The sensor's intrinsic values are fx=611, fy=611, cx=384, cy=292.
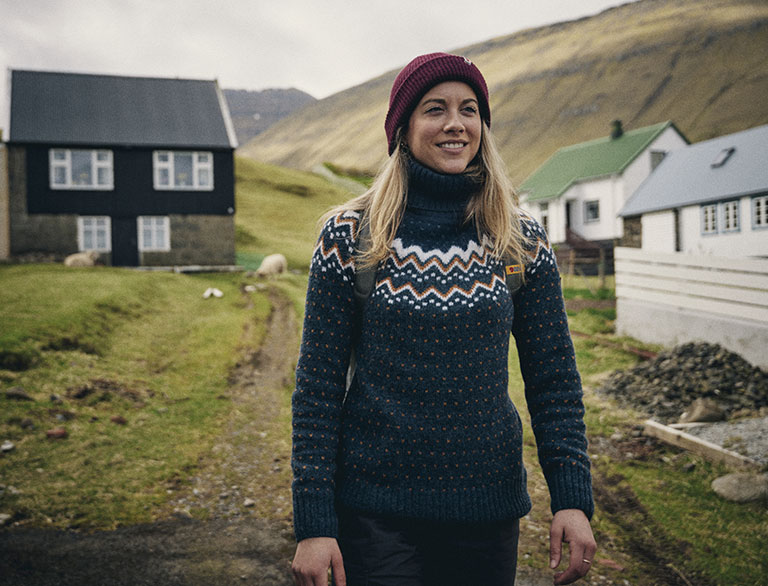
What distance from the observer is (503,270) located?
2.29m

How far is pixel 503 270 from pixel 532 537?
13.0ft

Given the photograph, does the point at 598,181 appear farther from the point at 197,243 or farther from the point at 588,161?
the point at 197,243

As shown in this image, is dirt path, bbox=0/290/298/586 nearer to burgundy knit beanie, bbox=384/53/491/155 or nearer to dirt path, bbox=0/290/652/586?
dirt path, bbox=0/290/652/586

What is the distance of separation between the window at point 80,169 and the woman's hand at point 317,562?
29418mm

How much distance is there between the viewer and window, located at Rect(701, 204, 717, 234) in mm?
24867

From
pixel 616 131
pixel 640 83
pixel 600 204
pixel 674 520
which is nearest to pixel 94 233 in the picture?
pixel 674 520

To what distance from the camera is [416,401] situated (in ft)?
6.95

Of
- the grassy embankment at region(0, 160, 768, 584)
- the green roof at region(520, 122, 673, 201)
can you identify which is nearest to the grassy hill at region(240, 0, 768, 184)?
the green roof at region(520, 122, 673, 201)

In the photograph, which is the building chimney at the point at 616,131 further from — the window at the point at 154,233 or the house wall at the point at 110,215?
the window at the point at 154,233

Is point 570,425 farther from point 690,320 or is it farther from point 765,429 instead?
point 690,320

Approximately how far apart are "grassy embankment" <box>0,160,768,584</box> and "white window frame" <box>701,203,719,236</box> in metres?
10.6

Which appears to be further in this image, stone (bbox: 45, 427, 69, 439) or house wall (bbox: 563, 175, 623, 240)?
house wall (bbox: 563, 175, 623, 240)

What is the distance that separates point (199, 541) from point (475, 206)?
4.46 metres

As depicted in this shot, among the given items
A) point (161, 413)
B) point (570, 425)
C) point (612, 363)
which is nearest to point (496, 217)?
point (570, 425)
